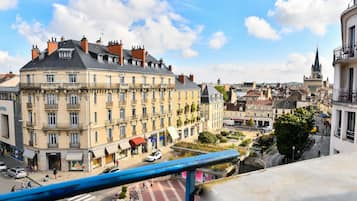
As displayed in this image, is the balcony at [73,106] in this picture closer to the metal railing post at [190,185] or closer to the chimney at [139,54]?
the chimney at [139,54]

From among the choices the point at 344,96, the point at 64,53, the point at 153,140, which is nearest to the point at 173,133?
the point at 153,140

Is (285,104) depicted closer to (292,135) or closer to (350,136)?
(292,135)

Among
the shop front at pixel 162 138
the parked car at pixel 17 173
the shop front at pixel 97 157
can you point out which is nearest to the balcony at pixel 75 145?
the shop front at pixel 97 157

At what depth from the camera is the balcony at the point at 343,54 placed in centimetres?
1166

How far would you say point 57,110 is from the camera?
23.0 metres

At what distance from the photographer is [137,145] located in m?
28.6

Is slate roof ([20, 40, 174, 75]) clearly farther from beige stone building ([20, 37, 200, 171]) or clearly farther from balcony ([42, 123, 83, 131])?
balcony ([42, 123, 83, 131])

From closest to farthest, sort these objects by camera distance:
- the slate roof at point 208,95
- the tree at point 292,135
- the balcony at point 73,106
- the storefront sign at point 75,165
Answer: the tree at point 292,135, the balcony at point 73,106, the storefront sign at point 75,165, the slate roof at point 208,95

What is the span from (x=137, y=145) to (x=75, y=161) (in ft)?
23.7

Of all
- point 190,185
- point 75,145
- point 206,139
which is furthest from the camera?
point 206,139

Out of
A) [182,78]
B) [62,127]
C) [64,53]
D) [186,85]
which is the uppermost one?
[64,53]

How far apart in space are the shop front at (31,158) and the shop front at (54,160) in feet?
4.45

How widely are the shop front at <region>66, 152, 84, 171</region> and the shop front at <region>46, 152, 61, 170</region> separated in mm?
1029

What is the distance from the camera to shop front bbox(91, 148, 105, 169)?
23859 mm
